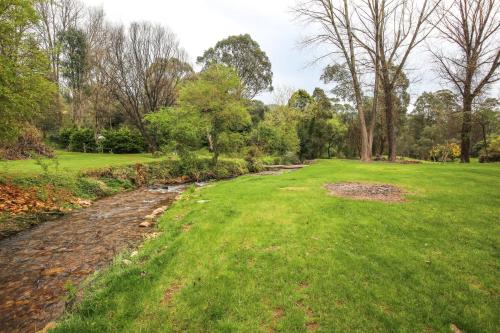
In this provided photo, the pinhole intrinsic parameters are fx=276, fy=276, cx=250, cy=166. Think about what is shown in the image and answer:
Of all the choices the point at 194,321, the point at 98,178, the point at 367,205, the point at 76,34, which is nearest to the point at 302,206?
the point at 367,205

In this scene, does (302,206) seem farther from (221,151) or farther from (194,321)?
(221,151)

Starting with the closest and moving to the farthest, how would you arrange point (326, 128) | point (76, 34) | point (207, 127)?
1. point (207, 127)
2. point (76, 34)
3. point (326, 128)

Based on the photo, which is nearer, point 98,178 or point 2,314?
point 2,314

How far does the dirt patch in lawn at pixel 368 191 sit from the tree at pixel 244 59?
36855 millimetres

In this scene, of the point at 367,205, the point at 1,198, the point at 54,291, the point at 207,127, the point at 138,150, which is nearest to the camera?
the point at 54,291

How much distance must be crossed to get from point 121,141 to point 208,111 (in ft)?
49.3

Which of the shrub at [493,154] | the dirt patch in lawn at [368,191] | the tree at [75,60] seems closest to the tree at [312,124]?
the shrub at [493,154]

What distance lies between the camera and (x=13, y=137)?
1002 cm

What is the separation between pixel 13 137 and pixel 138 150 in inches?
910

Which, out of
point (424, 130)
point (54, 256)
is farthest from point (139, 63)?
point (424, 130)

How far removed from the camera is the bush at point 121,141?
3054cm

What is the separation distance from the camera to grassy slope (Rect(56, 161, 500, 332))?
12.0 feet

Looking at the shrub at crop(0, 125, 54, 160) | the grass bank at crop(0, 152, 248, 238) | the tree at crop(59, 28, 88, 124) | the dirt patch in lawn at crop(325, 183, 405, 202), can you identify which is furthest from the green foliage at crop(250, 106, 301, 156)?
the dirt patch in lawn at crop(325, 183, 405, 202)

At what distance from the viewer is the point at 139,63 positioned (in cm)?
2853
